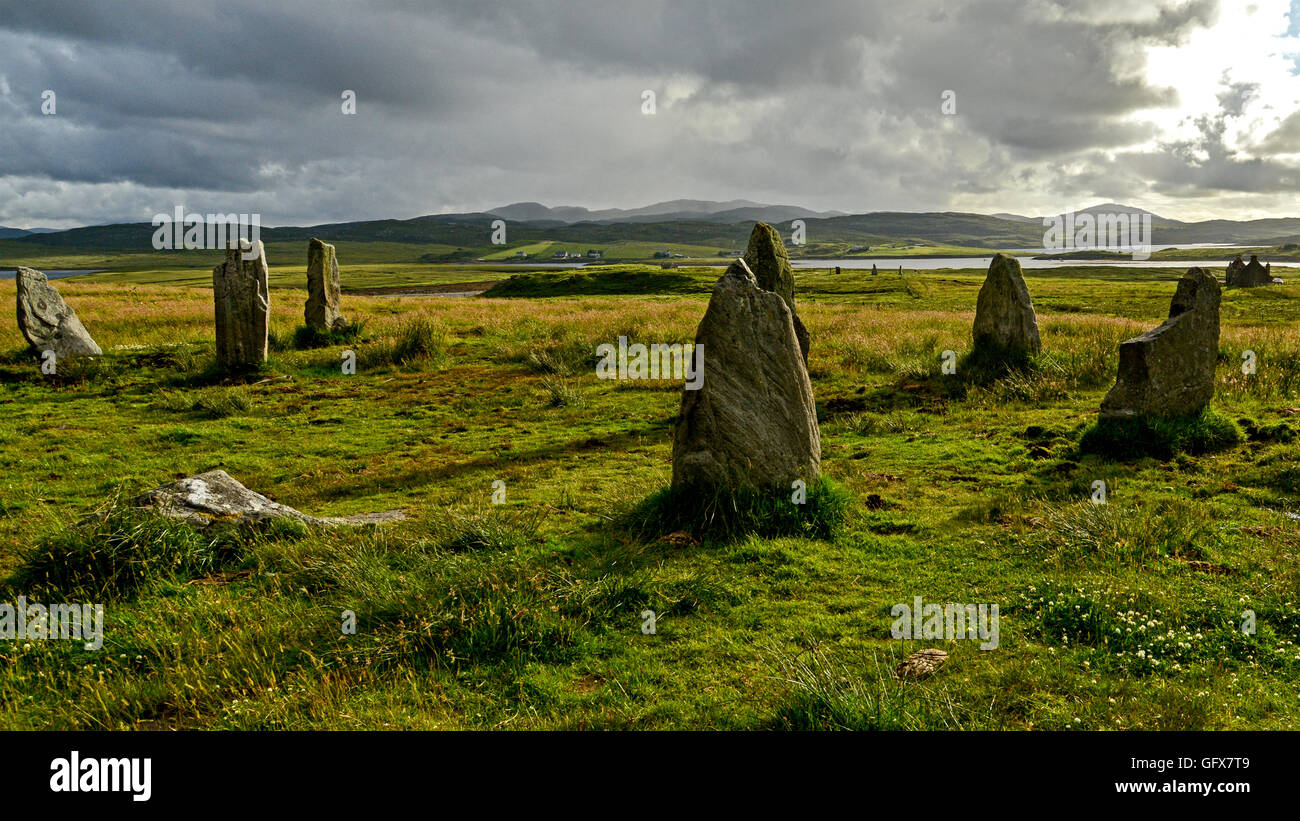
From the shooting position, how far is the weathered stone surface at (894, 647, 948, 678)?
17.8 feet

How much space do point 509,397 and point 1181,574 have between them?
44.5 ft

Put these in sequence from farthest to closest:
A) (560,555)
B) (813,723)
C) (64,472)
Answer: (64,472) < (560,555) < (813,723)

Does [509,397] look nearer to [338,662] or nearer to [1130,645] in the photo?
[338,662]

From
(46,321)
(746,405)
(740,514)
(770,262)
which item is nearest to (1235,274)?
(770,262)

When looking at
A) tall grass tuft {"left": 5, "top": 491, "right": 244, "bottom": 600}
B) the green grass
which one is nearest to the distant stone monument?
the green grass

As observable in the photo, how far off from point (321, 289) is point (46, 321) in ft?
23.7

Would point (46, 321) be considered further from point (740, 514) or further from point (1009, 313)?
point (1009, 313)

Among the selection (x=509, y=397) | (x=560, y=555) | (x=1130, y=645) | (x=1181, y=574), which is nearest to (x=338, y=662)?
(x=560, y=555)

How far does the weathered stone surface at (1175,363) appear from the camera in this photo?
37.4ft

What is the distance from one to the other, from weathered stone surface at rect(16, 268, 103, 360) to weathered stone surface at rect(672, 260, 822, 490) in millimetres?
20242

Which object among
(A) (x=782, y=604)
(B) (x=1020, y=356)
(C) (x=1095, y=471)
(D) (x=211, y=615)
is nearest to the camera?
(D) (x=211, y=615)
